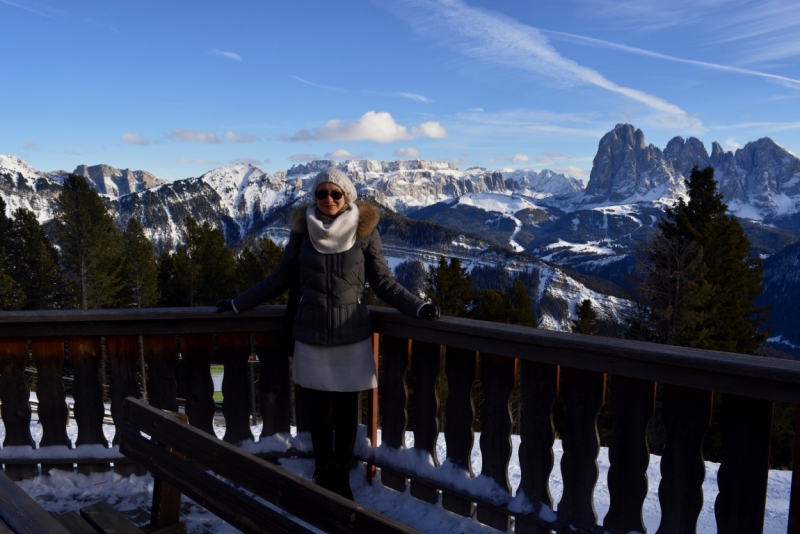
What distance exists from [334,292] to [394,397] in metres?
0.93

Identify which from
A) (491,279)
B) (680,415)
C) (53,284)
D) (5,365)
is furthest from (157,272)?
(491,279)

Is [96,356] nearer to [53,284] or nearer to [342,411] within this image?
[342,411]

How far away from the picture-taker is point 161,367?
14.1 feet

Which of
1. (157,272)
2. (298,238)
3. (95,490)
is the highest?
(298,238)

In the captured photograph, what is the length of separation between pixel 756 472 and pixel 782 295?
18072cm

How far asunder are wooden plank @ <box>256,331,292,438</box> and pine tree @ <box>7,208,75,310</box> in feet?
131

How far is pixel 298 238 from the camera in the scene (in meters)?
3.90

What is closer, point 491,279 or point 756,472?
point 756,472

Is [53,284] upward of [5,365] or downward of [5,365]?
downward

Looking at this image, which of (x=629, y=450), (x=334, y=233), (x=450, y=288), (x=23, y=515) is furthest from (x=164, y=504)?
(x=450, y=288)

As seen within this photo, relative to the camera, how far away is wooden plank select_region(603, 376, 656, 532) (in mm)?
2945

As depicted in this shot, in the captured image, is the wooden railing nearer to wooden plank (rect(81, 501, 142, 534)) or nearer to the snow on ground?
the snow on ground

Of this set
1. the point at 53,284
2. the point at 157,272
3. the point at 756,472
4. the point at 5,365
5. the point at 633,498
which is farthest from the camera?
the point at 157,272

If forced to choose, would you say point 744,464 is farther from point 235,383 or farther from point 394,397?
point 235,383
